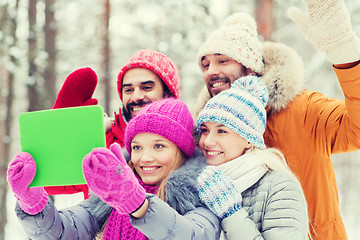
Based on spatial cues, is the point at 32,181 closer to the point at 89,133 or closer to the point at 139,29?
the point at 89,133

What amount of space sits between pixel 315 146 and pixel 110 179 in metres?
1.82

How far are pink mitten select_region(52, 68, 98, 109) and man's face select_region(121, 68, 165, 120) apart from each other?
0.29m

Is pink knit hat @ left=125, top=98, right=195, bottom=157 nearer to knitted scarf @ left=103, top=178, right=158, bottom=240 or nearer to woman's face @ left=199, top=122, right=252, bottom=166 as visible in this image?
woman's face @ left=199, top=122, right=252, bottom=166

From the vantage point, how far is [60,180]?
156 centimetres

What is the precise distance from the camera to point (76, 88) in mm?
2723

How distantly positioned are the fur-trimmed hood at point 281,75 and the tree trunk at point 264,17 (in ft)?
10.5

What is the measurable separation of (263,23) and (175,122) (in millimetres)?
4581

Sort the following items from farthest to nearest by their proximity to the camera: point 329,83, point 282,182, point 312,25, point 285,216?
point 329,83
point 312,25
point 282,182
point 285,216

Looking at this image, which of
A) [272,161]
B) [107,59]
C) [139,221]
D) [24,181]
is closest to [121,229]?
[139,221]

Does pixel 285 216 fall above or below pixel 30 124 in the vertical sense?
below

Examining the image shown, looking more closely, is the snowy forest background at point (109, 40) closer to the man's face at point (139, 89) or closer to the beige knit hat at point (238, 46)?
the beige knit hat at point (238, 46)

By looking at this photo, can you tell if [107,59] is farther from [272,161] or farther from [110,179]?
[110,179]

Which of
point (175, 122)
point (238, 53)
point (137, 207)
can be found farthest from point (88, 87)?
point (137, 207)

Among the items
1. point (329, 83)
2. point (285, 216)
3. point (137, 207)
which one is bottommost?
point (329, 83)
